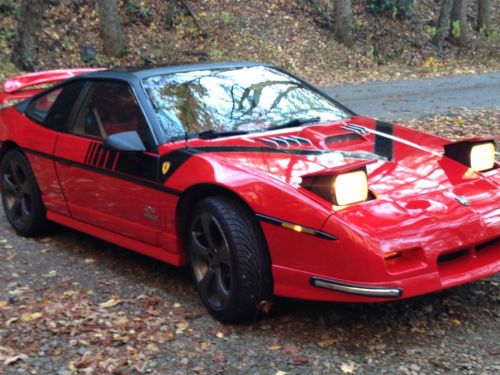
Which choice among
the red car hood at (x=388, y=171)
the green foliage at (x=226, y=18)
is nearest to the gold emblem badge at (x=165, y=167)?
the red car hood at (x=388, y=171)

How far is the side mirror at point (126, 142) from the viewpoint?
4.20 m

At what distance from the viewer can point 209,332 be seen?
3721 mm

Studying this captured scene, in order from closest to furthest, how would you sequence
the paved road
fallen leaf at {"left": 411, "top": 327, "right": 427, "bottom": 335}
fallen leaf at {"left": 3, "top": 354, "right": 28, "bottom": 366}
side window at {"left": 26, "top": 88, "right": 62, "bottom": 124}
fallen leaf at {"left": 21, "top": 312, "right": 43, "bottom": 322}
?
fallen leaf at {"left": 3, "top": 354, "right": 28, "bottom": 366}, fallen leaf at {"left": 411, "top": 327, "right": 427, "bottom": 335}, fallen leaf at {"left": 21, "top": 312, "right": 43, "bottom": 322}, side window at {"left": 26, "top": 88, "right": 62, "bottom": 124}, the paved road

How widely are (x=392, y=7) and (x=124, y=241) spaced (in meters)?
21.5

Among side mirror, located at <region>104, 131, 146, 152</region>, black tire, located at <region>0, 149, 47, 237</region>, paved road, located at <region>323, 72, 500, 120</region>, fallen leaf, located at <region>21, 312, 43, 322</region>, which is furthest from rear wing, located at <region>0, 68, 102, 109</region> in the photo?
paved road, located at <region>323, 72, 500, 120</region>

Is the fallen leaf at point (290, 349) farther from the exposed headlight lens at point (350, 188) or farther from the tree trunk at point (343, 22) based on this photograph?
the tree trunk at point (343, 22)

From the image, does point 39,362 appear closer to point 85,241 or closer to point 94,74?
point 85,241

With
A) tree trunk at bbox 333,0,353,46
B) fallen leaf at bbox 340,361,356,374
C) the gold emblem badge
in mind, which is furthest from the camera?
tree trunk at bbox 333,0,353,46

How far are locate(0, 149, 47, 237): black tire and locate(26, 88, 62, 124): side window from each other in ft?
1.13

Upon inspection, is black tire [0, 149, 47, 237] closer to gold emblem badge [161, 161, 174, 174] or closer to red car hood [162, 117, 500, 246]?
gold emblem badge [161, 161, 174, 174]

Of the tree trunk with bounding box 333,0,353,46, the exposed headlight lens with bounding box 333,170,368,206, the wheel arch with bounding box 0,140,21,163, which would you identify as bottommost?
the tree trunk with bounding box 333,0,353,46

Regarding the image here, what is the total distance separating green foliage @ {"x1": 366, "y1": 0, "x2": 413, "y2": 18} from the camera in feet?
78.0

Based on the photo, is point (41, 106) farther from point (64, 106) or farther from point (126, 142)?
point (126, 142)

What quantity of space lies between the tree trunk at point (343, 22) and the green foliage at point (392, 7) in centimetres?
276
